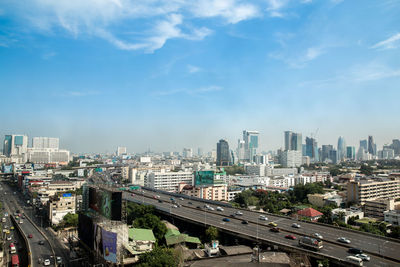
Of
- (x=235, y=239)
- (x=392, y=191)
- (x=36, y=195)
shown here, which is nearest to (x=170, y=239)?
(x=235, y=239)

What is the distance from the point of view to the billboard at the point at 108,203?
9.09m

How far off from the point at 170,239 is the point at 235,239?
2.58 m

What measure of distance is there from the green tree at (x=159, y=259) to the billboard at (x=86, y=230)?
253 cm

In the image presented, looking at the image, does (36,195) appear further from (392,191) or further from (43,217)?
(392,191)

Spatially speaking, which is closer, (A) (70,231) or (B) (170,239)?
(B) (170,239)

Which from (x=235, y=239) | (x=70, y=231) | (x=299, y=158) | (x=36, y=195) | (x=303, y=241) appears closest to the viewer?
(x=303, y=241)

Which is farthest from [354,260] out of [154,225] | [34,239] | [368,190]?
[368,190]

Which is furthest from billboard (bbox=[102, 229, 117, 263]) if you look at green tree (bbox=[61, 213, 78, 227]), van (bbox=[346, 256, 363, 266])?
green tree (bbox=[61, 213, 78, 227])

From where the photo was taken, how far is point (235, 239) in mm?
11047

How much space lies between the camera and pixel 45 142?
7369cm

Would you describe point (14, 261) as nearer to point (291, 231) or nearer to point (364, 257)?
point (291, 231)

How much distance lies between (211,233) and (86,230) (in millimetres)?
4666

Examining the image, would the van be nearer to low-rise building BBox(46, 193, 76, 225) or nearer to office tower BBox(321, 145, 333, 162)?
low-rise building BBox(46, 193, 76, 225)

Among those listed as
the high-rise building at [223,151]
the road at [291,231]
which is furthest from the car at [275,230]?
the high-rise building at [223,151]
